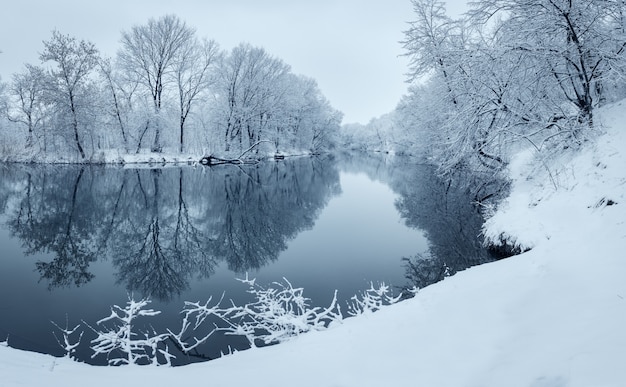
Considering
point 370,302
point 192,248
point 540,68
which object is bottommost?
point 370,302

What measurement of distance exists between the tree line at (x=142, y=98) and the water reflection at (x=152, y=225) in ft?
46.5

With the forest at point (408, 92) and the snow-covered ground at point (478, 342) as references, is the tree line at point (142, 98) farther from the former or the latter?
the snow-covered ground at point (478, 342)

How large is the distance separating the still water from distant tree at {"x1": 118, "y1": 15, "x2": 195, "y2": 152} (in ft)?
76.8

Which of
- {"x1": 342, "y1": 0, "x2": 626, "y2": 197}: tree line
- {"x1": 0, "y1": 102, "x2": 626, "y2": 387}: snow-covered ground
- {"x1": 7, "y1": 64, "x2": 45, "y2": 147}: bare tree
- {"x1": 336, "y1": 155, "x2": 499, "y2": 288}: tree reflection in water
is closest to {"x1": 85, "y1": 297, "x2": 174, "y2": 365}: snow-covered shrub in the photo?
{"x1": 0, "y1": 102, "x2": 626, "y2": 387}: snow-covered ground

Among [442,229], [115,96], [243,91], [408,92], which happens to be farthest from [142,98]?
[442,229]

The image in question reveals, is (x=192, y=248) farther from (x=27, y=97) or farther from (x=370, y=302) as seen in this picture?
(x=27, y=97)

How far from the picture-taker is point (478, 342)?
126 inches

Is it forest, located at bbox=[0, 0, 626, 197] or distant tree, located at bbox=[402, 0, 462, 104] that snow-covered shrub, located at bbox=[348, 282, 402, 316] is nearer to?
forest, located at bbox=[0, 0, 626, 197]

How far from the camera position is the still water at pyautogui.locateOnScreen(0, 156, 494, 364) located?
6090mm

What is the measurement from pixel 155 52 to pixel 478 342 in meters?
43.2

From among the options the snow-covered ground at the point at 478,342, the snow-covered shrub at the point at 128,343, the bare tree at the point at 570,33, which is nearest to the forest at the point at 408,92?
the bare tree at the point at 570,33

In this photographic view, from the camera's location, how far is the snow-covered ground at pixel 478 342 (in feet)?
8.63

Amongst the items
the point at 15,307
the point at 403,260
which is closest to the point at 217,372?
the point at 15,307

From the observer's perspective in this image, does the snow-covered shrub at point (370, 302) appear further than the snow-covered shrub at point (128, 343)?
Yes
